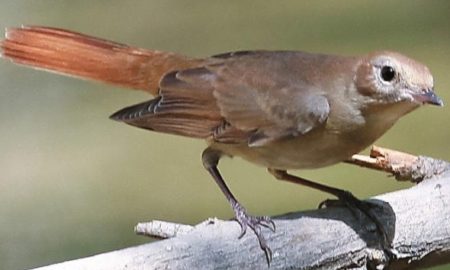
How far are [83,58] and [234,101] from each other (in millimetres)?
570

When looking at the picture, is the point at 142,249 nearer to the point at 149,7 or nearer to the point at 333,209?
the point at 333,209

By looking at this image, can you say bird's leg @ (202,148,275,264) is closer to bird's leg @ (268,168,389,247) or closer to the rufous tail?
bird's leg @ (268,168,389,247)

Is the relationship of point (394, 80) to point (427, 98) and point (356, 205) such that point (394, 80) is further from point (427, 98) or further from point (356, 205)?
point (356, 205)

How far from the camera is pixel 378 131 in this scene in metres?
3.73

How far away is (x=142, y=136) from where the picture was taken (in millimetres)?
7051

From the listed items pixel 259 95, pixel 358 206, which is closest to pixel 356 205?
pixel 358 206

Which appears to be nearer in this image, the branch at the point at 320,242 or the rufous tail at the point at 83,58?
the branch at the point at 320,242

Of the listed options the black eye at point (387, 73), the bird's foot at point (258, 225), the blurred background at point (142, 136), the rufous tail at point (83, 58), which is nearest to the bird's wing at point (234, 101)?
the rufous tail at point (83, 58)

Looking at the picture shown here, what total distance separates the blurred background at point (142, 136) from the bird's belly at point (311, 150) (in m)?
2.16

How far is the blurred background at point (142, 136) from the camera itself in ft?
20.4

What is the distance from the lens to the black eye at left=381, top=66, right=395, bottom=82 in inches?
142

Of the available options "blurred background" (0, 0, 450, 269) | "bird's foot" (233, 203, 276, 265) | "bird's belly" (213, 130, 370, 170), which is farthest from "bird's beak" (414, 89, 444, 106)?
"blurred background" (0, 0, 450, 269)

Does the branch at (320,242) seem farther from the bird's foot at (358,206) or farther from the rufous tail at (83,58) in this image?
the rufous tail at (83,58)

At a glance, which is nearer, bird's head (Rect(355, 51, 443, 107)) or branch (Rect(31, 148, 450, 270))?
branch (Rect(31, 148, 450, 270))
